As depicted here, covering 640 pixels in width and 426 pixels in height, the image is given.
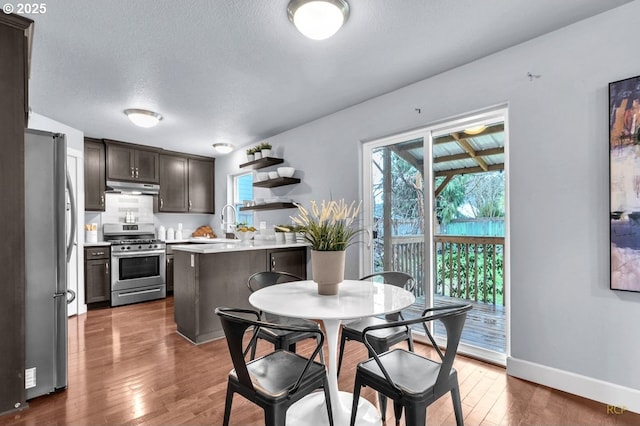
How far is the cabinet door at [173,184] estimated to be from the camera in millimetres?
5641

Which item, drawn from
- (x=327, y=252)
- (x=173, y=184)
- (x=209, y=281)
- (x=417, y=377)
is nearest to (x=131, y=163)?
(x=173, y=184)

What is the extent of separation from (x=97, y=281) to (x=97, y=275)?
9 centimetres

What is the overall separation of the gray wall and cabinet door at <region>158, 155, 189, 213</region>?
490 cm

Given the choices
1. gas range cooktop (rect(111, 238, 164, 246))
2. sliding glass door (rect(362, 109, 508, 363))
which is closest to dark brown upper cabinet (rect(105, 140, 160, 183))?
gas range cooktop (rect(111, 238, 164, 246))

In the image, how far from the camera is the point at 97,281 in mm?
4617

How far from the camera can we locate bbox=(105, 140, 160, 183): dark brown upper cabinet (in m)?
5.05

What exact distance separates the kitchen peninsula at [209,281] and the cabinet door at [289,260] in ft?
0.08

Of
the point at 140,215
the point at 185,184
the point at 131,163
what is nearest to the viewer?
the point at 131,163

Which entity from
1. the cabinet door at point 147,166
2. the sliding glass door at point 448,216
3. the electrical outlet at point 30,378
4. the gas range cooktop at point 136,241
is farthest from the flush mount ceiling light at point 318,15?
the cabinet door at point 147,166

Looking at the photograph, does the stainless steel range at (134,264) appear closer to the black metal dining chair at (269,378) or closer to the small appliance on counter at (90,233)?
the small appliance on counter at (90,233)

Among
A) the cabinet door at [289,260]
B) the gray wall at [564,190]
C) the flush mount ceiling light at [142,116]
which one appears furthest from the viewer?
the cabinet door at [289,260]

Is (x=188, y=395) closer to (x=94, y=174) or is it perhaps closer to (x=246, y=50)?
(x=246, y=50)

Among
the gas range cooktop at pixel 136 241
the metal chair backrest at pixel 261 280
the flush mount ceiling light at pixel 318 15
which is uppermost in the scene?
the flush mount ceiling light at pixel 318 15

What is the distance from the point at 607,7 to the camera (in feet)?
6.66
